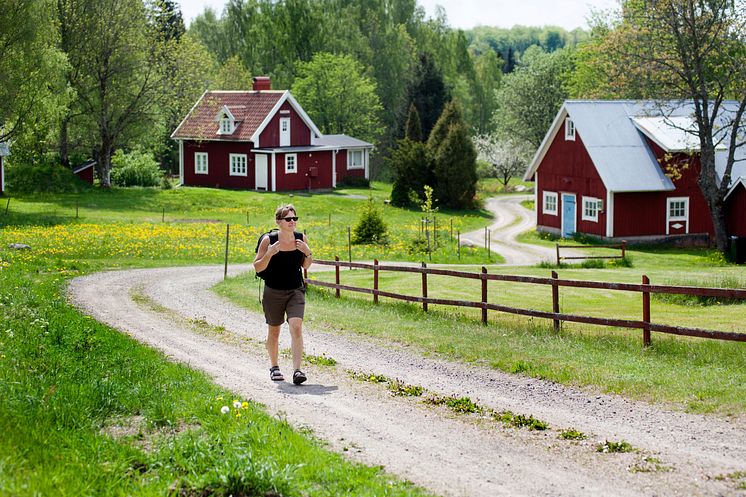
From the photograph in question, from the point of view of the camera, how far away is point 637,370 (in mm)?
12891

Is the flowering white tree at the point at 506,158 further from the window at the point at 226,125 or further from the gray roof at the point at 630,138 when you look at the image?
the gray roof at the point at 630,138

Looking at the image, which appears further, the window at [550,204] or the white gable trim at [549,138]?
the window at [550,204]

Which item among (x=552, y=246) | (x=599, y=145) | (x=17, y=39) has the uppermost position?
(x=17, y=39)

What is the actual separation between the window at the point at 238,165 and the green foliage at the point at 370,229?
1062 inches

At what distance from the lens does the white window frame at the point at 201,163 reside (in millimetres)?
68500

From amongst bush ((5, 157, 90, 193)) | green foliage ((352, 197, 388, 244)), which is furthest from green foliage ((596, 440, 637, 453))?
bush ((5, 157, 90, 193))

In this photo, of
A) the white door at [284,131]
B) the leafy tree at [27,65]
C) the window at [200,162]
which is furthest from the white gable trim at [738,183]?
the window at [200,162]

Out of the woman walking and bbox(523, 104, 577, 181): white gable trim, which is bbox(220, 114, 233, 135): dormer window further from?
the woman walking

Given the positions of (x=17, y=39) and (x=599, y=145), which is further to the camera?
(x=599, y=145)

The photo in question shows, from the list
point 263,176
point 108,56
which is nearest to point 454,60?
point 263,176

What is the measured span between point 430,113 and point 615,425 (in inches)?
2815

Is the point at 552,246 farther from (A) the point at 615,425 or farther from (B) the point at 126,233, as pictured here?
(A) the point at 615,425

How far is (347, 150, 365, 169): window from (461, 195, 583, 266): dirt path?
34.2ft

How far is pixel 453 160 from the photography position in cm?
6341
